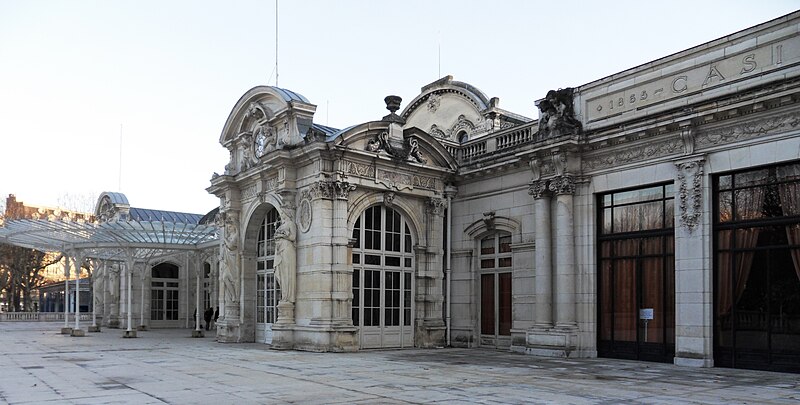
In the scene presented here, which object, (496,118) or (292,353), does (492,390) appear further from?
(496,118)

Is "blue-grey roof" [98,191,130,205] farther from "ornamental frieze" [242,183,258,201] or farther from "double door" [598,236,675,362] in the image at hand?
"double door" [598,236,675,362]

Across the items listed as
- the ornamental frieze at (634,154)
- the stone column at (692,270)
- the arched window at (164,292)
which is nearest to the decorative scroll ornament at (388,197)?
the ornamental frieze at (634,154)

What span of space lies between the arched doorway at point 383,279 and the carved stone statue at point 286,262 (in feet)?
4.99

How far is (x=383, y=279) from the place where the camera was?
18.9 metres

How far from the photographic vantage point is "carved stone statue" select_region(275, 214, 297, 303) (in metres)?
18.0

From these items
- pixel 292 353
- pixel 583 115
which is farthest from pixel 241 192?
pixel 583 115

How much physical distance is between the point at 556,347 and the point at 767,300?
15.2 ft

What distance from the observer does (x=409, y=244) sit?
64.6 ft

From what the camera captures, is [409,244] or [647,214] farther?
[409,244]

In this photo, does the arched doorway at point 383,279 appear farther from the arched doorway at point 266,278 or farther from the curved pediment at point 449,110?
the curved pediment at point 449,110

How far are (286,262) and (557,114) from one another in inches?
296

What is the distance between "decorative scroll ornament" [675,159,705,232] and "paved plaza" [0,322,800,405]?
2924mm

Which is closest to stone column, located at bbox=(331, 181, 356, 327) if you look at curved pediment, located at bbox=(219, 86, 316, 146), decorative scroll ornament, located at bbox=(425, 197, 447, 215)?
curved pediment, located at bbox=(219, 86, 316, 146)

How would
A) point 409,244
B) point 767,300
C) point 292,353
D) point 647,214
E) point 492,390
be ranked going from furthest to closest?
point 409,244
point 292,353
point 647,214
point 767,300
point 492,390
